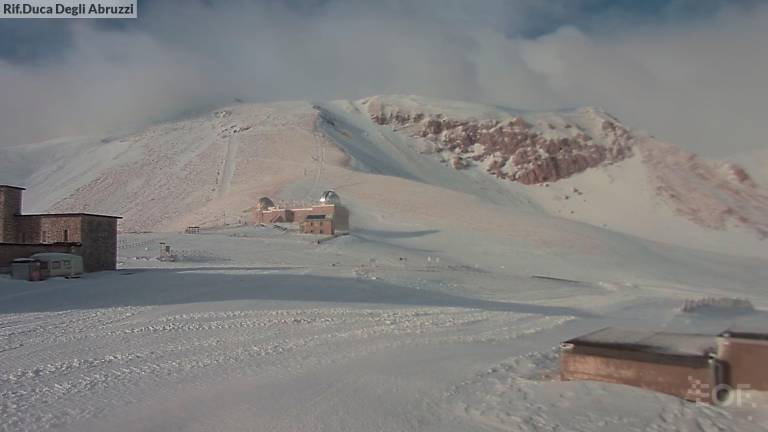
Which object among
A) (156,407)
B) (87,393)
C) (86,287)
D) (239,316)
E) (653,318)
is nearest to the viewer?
(156,407)

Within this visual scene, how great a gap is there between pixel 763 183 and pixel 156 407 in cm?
Answer: 10295

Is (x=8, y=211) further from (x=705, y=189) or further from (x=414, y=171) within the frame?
(x=705, y=189)

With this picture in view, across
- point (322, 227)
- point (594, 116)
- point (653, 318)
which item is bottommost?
point (653, 318)

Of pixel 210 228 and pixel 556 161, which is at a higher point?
pixel 556 161

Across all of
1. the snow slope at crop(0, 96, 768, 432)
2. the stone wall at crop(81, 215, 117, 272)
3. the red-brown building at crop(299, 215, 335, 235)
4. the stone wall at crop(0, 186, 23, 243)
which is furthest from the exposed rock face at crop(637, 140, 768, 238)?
the stone wall at crop(0, 186, 23, 243)

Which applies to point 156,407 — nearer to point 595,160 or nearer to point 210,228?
point 210,228

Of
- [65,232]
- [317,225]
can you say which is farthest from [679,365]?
[317,225]

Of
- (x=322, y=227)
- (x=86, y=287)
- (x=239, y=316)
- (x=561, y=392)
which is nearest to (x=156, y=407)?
(x=561, y=392)

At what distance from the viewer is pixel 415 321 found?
14.9 meters

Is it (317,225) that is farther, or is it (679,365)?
(317,225)

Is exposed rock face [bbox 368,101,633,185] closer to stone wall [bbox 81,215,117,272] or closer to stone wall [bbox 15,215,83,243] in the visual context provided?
stone wall [bbox 81,215,117,272]

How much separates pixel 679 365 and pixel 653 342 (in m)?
1.16

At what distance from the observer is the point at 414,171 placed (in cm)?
10131

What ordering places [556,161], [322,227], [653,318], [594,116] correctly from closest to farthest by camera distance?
[653,318]
[322,227]
[556,161]
[594,116]
